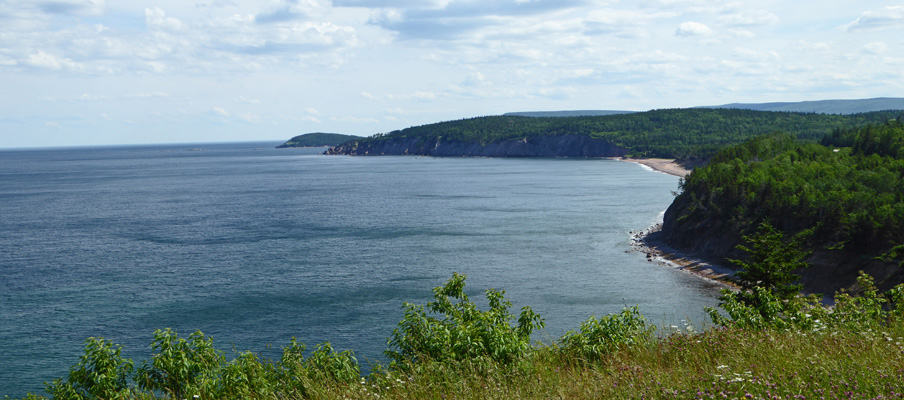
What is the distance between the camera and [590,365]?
45.3 feet

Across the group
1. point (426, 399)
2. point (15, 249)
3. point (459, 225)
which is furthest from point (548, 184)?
point (426, 399)

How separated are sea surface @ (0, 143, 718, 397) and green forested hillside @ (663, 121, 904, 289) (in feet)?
28.5

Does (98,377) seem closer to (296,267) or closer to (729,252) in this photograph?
(296,267)

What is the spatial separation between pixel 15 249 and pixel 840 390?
279 feet

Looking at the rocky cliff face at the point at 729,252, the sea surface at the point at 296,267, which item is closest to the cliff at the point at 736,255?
the rocky cliff face at the point at 729,252

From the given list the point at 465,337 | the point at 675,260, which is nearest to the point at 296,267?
the point at 675,260

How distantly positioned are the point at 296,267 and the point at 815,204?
48254mm

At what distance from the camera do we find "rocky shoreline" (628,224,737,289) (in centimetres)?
5978

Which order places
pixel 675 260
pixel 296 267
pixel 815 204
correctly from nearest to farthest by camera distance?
1. pixel 815 204
2. pixel 296 267
3. pixel 675 260

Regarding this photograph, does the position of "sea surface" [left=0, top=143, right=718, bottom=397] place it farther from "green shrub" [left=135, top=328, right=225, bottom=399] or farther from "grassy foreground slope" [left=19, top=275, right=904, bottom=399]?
"grassy foreground slope" [left=19, top=275, right=904, bottom=399]

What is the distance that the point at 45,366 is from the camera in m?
38.2

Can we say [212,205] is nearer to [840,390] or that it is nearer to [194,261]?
[194,261]

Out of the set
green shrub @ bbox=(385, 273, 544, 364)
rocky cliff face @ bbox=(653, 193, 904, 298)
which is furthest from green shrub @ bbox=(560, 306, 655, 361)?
rocky cliff face @ bbox=(653, 193, 904, 298)

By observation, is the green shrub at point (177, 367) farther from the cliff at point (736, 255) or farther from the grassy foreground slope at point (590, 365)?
the cliff at point (736, 255)
